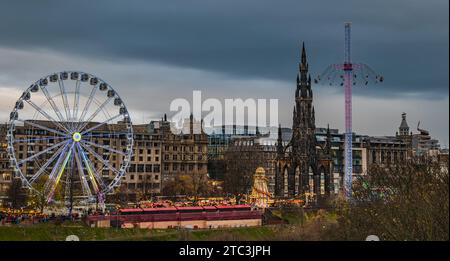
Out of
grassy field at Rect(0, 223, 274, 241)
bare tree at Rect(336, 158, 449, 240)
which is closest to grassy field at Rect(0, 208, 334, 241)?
grassy field at Rect(0, 223, 274, 241)

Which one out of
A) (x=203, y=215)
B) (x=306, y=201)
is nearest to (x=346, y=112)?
(x=306, y=201)

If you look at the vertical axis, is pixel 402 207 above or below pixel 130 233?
above

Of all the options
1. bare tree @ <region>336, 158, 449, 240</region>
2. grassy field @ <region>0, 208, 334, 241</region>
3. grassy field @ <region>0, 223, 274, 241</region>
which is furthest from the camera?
grassy field @ <region>0, 223, 274, 241</region>

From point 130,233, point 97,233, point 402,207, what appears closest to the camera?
point 402,207

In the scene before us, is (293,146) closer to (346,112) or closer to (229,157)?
(346,112)

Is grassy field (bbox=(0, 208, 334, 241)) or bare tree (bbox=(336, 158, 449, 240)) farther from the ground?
bare tree (bbox=(336, 158, 449, 240))

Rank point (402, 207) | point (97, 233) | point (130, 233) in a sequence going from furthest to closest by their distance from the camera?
point (130, 233) < point (97, 233) < point (402, 207)

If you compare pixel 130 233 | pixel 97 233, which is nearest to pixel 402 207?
pixel 130 233

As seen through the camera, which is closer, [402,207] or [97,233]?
[402,207]

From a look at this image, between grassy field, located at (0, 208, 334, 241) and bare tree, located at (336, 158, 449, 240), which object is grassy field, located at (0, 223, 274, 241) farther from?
bare tree, located at (336, 158, 449, 240)

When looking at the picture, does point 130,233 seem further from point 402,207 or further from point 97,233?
point 402,207

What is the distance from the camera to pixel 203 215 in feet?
250

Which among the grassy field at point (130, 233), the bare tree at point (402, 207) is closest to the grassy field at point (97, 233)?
the grassy field at point (130, 233)

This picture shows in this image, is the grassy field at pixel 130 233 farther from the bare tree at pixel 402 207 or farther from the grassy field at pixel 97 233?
the bare tree at pixel 402 207
